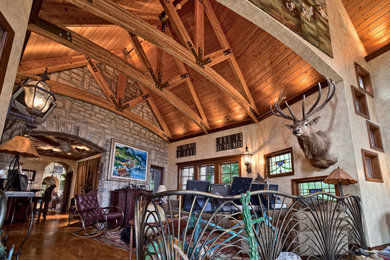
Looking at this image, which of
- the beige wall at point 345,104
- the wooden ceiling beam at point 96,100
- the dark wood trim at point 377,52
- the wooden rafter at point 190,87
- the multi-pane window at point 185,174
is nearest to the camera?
the beige wall at point 345,104

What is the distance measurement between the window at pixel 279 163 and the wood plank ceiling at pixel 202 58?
1276 millimetres

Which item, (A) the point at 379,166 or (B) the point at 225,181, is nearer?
(A) the point at 379,166

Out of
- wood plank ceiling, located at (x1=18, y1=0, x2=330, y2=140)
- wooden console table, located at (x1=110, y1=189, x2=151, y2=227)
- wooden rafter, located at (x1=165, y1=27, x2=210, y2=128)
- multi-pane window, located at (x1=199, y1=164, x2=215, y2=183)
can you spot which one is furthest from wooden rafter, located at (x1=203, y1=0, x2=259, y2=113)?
wooden console table, located at (x1=110, y1=189, x2=151, y2=227)

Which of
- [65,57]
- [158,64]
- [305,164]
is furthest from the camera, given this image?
[158,64]

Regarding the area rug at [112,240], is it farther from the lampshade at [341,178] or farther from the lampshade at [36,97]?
the lampshade at [341,178]

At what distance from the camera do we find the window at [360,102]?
485 cm

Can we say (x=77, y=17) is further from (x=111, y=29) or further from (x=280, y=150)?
(x=280, y=150)

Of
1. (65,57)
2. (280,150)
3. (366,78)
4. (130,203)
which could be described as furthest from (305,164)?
(65,57)

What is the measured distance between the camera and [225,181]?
24.6 feet

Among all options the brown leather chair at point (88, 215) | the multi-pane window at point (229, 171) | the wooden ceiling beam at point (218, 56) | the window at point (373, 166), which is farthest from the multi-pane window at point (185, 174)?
the window at point (373, 166)

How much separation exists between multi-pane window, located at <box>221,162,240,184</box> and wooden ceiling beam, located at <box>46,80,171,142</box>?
290 cm

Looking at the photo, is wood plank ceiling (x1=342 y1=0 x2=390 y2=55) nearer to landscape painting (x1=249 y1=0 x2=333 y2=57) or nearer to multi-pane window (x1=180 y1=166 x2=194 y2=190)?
landscape painting (x1=249 y1=0 x2=333 y2=57)

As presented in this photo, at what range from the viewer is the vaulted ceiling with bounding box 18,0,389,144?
454cm

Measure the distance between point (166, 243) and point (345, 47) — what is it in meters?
5.78
